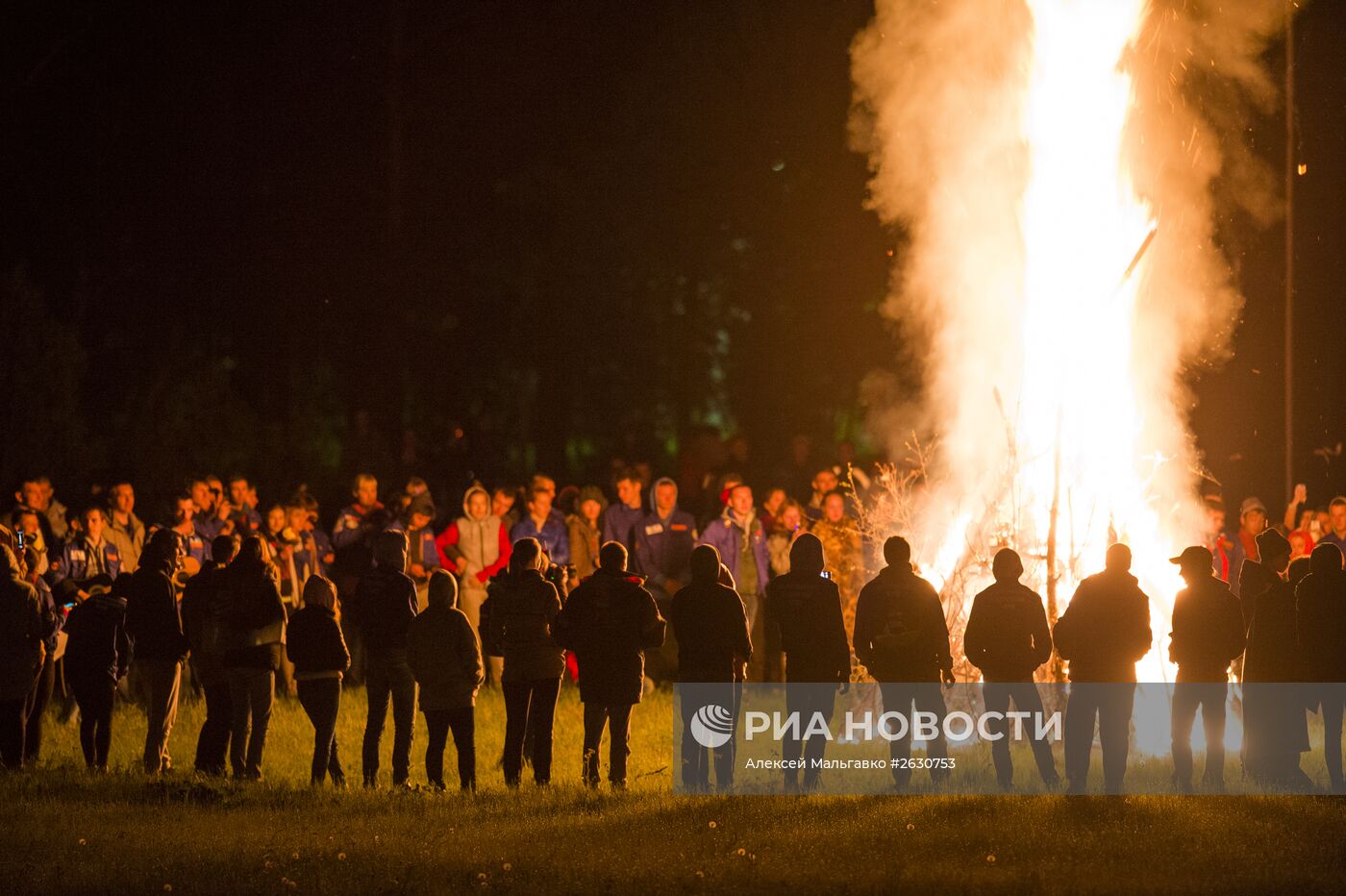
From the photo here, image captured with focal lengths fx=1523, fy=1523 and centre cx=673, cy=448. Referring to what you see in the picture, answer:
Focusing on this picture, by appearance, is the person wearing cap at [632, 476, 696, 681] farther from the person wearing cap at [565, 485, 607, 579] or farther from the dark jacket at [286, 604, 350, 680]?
the dark jacket at [286, 604, 350, 680]

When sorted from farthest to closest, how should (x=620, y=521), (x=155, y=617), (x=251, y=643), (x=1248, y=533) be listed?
(x=620, y=521) < (x=1248, y=533) < (x=155, y=617) < (x=251, y=643)

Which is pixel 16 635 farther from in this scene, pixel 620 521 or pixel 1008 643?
pixel 1008 643

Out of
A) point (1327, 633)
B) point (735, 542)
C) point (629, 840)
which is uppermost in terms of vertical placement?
point (735, 542)

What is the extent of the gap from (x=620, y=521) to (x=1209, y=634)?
6.40 metres

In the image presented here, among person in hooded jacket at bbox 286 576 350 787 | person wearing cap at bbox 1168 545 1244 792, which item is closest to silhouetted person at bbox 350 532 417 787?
person in hooded jacket at bbox 286 576 350 787

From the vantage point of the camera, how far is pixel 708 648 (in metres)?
9.80

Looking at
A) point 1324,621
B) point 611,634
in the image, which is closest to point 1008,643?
point 1324,621

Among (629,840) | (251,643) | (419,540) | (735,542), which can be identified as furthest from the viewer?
(735,542)

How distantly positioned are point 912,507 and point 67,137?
777 inches

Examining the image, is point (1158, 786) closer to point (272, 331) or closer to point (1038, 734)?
point (1038, 734)

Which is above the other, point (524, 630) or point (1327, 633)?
point (1327, 633)

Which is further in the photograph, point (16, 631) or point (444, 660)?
point (16, 631)

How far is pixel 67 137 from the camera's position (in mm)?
27094

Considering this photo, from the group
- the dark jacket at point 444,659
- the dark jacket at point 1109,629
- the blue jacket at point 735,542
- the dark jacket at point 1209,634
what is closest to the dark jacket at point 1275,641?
the dark jacket at point 1209,634
